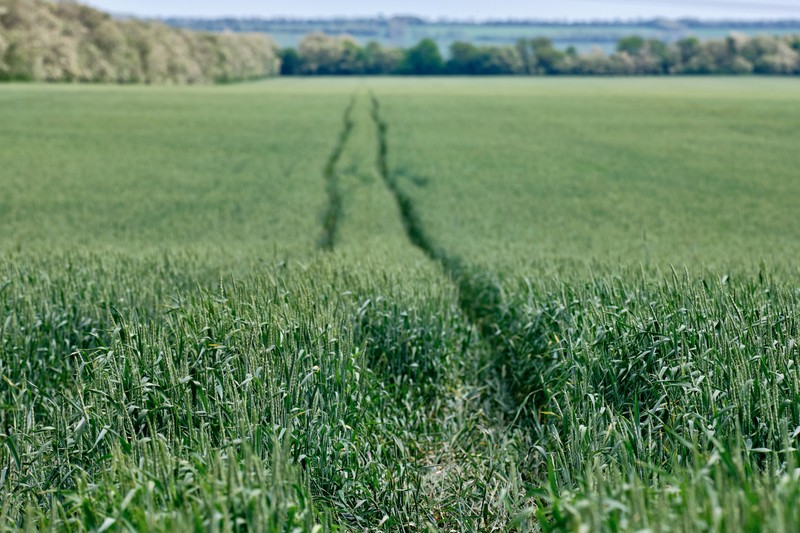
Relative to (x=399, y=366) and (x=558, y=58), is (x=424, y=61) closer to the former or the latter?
(x=558, y=58)

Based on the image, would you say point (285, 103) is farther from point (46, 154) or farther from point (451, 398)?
point (451, 398)

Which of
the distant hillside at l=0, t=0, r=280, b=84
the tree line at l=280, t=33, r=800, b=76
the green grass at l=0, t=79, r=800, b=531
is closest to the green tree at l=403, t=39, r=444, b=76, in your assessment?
the tree line at l=280, t=33, r=800, b=76

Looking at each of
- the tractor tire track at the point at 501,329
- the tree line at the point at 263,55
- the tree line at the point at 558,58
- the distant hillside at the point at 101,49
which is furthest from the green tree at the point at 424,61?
the tractor tire track at the point at 501,329

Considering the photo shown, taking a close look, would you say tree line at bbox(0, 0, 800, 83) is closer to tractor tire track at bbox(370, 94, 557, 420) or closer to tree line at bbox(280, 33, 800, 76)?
tree line at bbox(280, 33, 800, 76)

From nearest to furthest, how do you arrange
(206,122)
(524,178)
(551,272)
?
(551,272) < (524,178) < (206,122)

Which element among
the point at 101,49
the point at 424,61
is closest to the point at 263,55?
the point at 424,61

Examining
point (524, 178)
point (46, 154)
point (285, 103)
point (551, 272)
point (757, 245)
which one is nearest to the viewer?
point (551, 272)

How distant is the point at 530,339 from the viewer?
6750 mm

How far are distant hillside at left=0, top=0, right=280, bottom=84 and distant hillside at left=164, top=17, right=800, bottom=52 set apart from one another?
58149 mm

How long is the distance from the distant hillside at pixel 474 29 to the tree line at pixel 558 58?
107 feet

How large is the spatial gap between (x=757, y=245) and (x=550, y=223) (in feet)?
12.2

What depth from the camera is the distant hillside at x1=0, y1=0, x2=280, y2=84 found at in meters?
61.5

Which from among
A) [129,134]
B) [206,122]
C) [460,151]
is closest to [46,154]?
[129,134]

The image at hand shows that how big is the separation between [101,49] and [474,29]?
104163 millimetres
